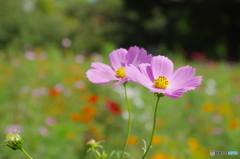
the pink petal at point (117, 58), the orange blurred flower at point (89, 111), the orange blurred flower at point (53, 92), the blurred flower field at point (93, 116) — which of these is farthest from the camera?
the orange blurred flower at point (53, 92)

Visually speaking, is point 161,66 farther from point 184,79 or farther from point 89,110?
point 89,110

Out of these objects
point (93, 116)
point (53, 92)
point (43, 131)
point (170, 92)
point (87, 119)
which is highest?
point (53, 92)

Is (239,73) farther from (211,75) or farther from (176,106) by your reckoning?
(176,106)

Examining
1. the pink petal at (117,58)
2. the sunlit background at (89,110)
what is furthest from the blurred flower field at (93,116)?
the pink petal at (117,58)

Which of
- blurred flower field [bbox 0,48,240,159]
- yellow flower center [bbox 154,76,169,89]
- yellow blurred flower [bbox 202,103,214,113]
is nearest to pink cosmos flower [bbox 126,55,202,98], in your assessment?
yellow flower center [bbox 154,76,169,89]

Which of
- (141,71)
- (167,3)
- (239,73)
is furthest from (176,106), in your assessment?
(167,3)

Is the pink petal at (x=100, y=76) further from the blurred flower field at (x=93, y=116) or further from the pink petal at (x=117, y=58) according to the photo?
the blurred flower field at (x=93, y=116)

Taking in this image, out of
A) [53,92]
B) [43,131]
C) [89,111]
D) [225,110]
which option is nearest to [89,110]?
[89,111]
